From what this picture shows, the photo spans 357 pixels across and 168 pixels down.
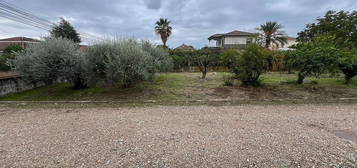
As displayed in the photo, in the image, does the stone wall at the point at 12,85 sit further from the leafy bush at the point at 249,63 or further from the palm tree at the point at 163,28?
the palm tree at the point at 163,28

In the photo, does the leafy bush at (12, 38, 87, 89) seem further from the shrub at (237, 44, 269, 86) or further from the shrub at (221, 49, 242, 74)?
the shrub at (237, 44, 269, 86)

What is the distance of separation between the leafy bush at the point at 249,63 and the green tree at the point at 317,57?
146 cm

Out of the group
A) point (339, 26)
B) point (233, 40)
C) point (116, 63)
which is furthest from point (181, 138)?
point (233, 40)

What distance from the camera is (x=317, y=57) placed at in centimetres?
688

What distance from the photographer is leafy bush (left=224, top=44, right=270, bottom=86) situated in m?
7.37

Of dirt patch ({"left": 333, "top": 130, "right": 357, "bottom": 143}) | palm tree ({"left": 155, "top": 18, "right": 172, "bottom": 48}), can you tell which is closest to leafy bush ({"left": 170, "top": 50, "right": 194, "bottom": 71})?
palm tree ({"left": 155, "top": 18, "right": 172, "bottom": 48})

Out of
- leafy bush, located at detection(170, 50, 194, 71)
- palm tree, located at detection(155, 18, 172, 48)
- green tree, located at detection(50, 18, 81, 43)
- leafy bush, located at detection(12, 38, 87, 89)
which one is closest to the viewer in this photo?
leafy bush, located at detection(12, 38, 87, 89)

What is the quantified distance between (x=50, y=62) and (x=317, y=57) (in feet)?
39.2

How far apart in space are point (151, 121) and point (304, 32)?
86.1 ft

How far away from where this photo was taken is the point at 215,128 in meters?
3.47

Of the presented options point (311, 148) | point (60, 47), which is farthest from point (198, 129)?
point (60, 47)

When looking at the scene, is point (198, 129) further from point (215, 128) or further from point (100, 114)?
point (100, 114)

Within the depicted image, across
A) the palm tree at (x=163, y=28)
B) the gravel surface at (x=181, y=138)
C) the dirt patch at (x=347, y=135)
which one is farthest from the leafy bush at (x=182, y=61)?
the dirt patch at (x=347, y=135)

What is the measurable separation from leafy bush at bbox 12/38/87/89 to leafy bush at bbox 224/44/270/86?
7.30 m
